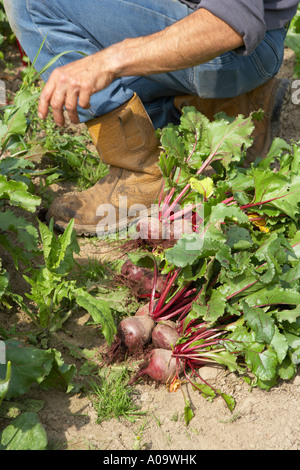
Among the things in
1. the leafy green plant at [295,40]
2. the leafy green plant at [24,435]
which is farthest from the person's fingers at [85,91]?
the leafy green plant at [295,40]

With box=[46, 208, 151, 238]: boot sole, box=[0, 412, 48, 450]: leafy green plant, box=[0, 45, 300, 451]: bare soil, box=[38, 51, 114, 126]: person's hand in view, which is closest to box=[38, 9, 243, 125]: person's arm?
box=[38, 51, 114, 126]: person's hand

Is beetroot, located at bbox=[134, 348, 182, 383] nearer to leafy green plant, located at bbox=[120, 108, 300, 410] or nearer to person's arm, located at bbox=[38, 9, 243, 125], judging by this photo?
leafy green plant, located at bbox=[120, 108, 300, 410]

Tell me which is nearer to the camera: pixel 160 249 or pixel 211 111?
pixel 160 249

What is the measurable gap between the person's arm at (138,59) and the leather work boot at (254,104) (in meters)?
0.82

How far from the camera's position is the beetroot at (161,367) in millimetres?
2119

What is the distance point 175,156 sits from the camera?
250 cm

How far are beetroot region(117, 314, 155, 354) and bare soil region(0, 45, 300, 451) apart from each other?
0.46 feet

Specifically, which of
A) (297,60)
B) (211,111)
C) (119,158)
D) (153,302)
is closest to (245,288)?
(153,302)

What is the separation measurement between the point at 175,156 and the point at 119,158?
498 mm

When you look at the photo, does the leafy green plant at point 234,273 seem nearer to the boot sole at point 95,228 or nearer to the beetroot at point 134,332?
the beetroot at point 134,332

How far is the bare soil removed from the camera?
192 cm

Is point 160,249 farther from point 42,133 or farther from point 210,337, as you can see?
point 42,133

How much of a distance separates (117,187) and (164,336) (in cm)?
106

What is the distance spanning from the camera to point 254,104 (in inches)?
123
